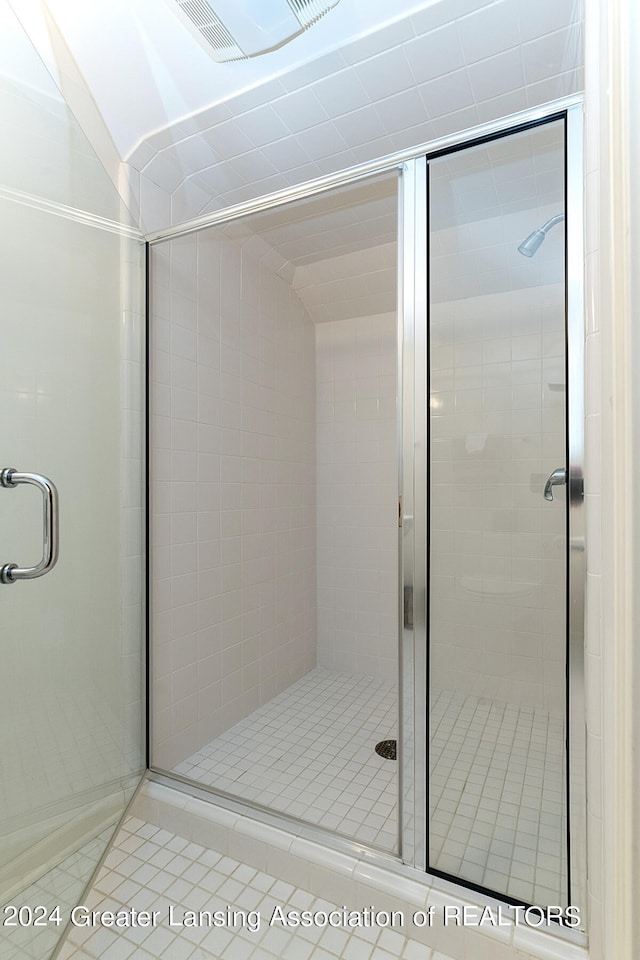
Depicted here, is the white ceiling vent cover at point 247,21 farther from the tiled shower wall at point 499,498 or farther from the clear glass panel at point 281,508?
the tiled shower wall at point 499,498

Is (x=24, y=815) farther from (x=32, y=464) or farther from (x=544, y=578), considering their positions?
(x=544, y=578)

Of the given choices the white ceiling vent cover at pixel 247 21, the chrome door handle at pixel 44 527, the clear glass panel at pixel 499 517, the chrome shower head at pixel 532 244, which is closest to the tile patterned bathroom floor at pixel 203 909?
the clear glass panel at pixel 499 517

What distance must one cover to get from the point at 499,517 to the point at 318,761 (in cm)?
117

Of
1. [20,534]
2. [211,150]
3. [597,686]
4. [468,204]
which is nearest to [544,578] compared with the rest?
[597,686]

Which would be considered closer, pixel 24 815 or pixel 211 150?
pixel 24 815

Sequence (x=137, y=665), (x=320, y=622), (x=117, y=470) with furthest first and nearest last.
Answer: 1. (x=320, y=622)
2. (x=137, y=665)
3. (x=117, y=470)

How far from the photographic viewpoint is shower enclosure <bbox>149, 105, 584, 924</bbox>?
1.05m

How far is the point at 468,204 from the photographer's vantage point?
1190mm

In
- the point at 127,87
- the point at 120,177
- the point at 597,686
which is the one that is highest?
the point at 127,87

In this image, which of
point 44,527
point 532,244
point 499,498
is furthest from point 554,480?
point 44,527

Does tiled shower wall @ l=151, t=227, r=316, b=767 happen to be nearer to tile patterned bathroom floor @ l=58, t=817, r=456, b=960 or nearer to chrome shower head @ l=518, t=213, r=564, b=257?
tile patterned bathroom floor @ l=58, t=817, r=456, b=960

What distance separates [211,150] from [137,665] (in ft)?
5.77

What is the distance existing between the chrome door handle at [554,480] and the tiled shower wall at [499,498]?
1cm

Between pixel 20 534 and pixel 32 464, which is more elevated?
pixel 32 464
